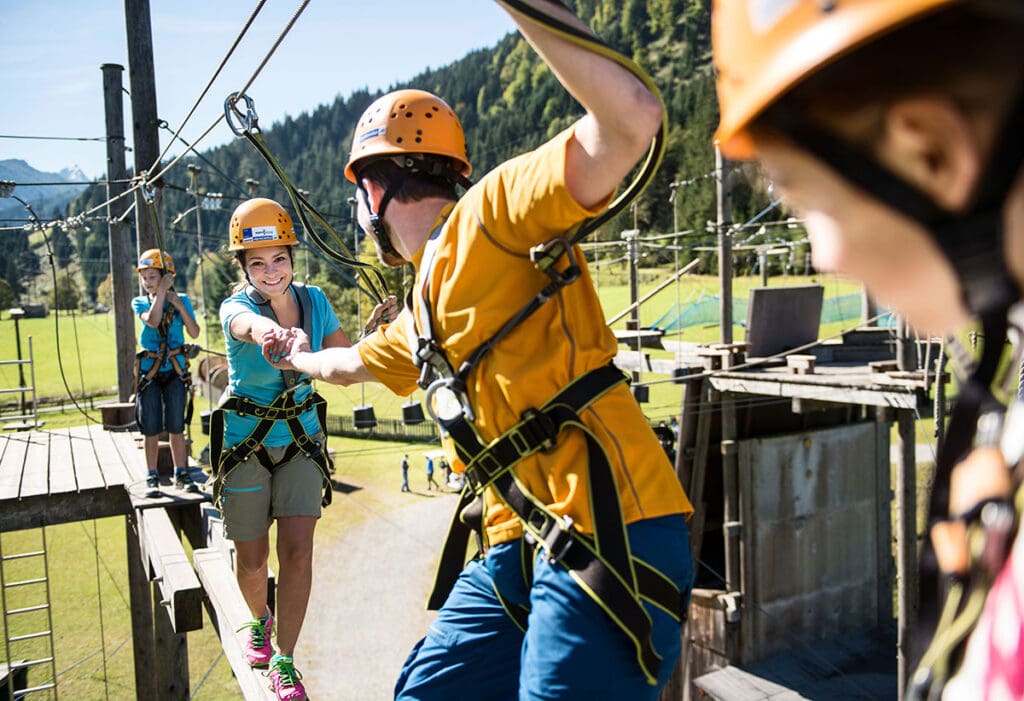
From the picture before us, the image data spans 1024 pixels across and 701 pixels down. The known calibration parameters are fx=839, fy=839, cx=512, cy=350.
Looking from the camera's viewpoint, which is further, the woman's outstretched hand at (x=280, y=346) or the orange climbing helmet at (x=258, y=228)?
the orange climbing helmet at (x=258, y=228)

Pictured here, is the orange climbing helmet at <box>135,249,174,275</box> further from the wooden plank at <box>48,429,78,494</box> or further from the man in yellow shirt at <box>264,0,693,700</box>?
the man in yellow shirt at <box>264,0,693,700</box>

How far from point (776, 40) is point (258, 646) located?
3.68 m

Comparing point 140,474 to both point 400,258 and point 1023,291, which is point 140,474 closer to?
point 400,258

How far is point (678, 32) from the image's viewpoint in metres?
154

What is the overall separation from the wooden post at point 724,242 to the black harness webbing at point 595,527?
9.38 metres

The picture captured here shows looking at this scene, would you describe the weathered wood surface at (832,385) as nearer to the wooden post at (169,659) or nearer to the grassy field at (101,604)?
the wooden post at (169,659)

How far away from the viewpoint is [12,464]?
8.08 meters

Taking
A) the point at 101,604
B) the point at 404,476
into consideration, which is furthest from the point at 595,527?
the point at 404,476

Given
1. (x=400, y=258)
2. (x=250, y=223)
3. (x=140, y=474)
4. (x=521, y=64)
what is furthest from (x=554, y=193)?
(x=521, y=64)

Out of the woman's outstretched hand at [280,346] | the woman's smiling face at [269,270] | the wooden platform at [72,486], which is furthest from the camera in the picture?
the wooden platform at [72,486]

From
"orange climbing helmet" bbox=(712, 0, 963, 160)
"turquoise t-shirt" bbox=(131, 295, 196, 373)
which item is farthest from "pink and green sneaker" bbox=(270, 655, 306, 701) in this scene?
"turquoise t-shirt" bbox=(131, 295, 196, 373)

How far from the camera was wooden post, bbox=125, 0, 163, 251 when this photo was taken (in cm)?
855

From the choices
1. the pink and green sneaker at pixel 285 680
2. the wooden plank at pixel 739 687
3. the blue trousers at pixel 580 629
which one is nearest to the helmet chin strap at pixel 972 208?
the blue trousers at pixel 580 629

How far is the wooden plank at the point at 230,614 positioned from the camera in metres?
3.63
